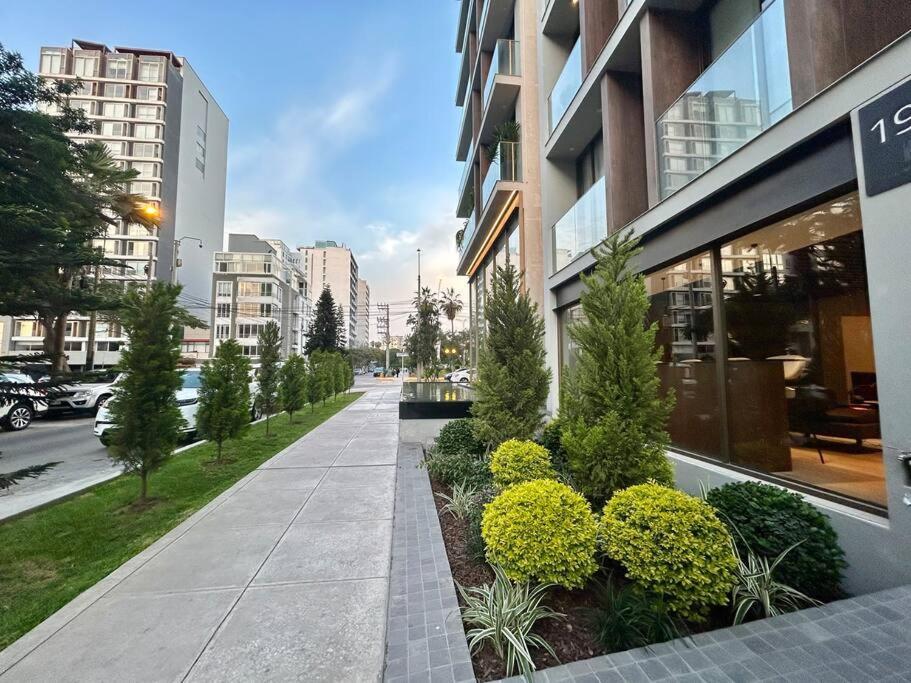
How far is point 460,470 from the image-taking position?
5.90 metres

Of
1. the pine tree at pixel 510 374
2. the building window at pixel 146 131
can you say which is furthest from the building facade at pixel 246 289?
the pine tree at pixel 510 374

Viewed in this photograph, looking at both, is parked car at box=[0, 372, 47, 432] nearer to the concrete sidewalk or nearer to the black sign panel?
the concrete sidewalk

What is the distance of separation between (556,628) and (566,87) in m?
10.4

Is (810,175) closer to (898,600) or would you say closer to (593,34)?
(898,600)

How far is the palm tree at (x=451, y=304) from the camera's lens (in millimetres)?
53938

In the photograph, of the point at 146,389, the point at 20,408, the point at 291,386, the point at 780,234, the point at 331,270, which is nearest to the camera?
the point at 780,234

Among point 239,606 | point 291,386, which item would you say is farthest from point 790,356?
point 291,386

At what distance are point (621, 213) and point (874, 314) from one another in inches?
171

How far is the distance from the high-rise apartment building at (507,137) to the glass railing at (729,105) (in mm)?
5425

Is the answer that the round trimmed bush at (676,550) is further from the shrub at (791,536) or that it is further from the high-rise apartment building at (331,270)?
the high-rise apartment building at (331,270)

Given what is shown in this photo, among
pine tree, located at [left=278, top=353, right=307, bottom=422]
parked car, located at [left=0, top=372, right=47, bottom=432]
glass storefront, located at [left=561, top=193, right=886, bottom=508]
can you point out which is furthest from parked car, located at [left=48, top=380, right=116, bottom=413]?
glass storefront, located at [left=561, top=193, right=886, bottom=508]

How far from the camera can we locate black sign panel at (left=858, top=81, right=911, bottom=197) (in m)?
2.74

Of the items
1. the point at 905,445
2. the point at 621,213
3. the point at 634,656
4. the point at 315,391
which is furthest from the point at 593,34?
the point at 315,391

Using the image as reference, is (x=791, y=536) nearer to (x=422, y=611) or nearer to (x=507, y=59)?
(x=422, y=611)
